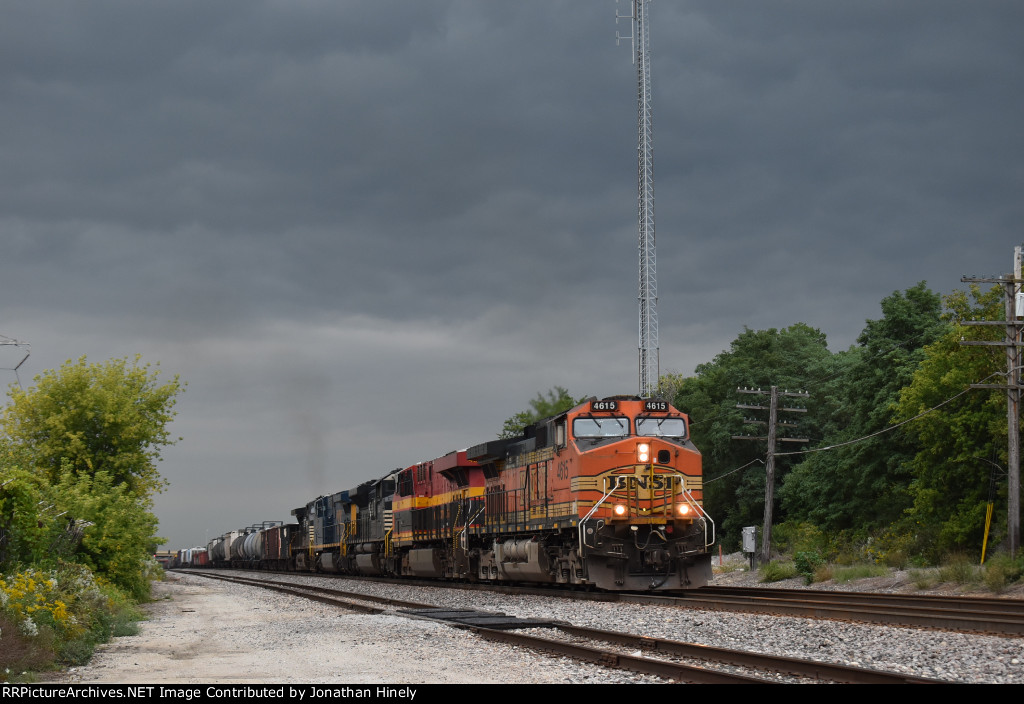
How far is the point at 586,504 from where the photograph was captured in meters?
22.7

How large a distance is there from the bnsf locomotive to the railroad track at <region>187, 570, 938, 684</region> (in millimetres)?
5268

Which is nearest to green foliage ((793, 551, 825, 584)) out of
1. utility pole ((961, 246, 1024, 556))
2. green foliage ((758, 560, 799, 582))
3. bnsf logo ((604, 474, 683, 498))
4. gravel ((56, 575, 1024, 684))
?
green foliage ((758, 560, 799, 582))

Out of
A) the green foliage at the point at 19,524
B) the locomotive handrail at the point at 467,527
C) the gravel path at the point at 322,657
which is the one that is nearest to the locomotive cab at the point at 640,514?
the gravel path at the point at 322,657

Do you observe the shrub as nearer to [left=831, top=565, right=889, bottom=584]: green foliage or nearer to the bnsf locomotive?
[left=831, top=565, right=889, bottom=584]: green foliage

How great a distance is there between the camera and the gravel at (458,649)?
1100cm

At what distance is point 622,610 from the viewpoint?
19562 millimetres

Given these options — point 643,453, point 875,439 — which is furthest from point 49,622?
point 875,439

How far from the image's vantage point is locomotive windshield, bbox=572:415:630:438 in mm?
23422

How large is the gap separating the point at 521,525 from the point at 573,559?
2.96 m

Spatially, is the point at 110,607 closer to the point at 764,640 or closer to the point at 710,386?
the point at 764,640

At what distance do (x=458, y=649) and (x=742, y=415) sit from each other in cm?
4467

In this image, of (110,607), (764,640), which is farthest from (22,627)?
(764,640)

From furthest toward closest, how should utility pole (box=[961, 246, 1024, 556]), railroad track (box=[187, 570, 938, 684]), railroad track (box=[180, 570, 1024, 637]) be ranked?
1. utility pole (box=[961, 246, 1024, 556])
2. railroad track (box=[180, 570, 1024, 637])
3. railroad track (box=[187, 570, 938, 684])
